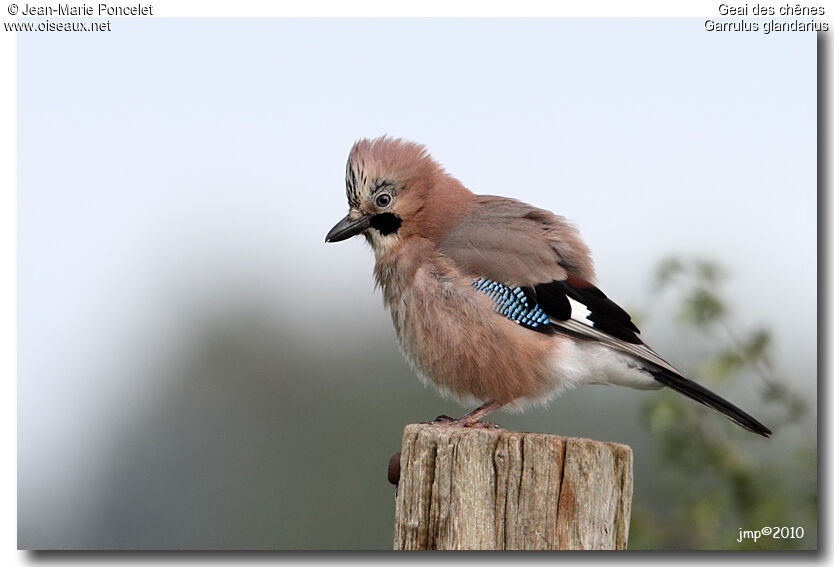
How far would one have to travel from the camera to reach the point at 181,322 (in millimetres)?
7066

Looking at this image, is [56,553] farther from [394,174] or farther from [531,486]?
[531,486]

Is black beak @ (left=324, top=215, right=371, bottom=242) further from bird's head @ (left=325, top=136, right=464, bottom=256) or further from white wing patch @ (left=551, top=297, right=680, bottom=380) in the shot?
white wing patch @ (left=551, top=297, right=680, bottom=380)

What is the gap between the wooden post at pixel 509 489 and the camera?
3.62 metres

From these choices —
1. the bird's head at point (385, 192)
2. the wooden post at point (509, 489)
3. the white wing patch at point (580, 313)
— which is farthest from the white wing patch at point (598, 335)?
Result: the wooden post at point (509, 489)

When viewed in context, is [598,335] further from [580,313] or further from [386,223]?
[386,223]

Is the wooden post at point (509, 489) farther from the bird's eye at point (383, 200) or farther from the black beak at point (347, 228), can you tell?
the bird's eye at point (383, 200)

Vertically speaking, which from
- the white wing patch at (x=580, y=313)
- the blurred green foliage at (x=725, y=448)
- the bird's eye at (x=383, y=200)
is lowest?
the blurred green foliage at (x=725, y=448)

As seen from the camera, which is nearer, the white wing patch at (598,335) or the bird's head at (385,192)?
the white wing patch at (598,335)

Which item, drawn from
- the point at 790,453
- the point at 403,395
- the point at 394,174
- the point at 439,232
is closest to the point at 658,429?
the point at 790,453

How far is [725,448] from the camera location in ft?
17.6

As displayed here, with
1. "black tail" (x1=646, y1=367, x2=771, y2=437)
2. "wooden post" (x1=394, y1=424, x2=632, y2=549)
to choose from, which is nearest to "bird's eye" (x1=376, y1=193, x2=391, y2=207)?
"black tail" (x1=646, y1=367, x2=771, y2=437)

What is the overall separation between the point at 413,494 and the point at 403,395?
3.43 metres

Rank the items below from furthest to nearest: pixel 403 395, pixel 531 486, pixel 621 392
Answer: pixel 403 395 < pixel 621 392 < pixel 531 486

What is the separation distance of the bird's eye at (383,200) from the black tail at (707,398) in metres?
1.39
